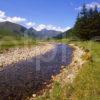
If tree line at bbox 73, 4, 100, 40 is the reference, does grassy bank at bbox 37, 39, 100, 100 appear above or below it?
below

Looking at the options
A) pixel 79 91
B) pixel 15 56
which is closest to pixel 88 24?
pixel 15 56

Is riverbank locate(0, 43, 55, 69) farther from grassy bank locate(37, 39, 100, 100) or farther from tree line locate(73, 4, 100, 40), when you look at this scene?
tree line locate(73, 4, 100, 40)

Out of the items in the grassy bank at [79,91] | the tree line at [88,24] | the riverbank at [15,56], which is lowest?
the grassy bank at [79,91]

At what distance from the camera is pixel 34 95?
19.2 metres

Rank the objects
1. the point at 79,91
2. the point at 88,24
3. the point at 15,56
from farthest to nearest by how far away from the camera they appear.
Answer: the point at 88,24 → the point at 15,56 → the point at 79,91

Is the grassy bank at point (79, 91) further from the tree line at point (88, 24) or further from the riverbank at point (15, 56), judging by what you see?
the tree line at point (88, 24)

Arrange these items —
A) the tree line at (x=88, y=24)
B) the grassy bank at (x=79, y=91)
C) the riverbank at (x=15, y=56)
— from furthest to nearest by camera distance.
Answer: the tree line at (x=88, y=24), the riverbank at (x=15, y=56), the grassy bank at (x=79, y=91)

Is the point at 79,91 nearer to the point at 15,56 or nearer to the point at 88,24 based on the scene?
the point at 15,56

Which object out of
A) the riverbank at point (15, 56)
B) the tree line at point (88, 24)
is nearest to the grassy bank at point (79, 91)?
the riverbank at point (15, 56)

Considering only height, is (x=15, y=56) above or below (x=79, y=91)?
above

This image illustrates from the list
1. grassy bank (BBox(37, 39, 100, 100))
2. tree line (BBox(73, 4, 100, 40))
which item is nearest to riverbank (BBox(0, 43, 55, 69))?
grassy bank (BBox(37, 39, 100, 100))

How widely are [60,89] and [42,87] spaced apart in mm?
3934

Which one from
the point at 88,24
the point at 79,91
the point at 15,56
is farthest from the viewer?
the point at 88,24

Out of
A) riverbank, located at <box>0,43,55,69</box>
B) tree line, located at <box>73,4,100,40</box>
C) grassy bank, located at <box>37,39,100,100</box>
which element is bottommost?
grassy bank, located at <box>37,39,100,100</box>
